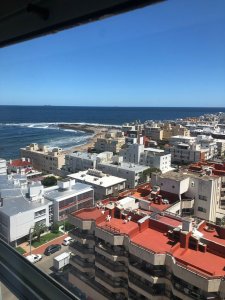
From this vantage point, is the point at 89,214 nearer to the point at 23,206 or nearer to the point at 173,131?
the point at 23,206

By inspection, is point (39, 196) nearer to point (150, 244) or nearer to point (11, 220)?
point (11, 220)

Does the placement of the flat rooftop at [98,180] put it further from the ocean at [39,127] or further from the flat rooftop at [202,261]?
the flat rooftop at [202,261]

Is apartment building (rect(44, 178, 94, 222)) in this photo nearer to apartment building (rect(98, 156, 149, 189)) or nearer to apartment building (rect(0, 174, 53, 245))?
apartment building (rect(0, 174, 53, 245))

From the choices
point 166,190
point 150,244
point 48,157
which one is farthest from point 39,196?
point 48,157

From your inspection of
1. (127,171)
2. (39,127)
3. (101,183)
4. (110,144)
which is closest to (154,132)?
(110,144)

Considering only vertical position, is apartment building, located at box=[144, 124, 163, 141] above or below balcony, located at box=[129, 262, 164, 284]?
above

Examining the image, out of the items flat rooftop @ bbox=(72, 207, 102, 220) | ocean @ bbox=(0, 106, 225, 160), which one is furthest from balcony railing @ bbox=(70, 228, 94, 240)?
ocean @ bbox=(0, 106, 225, 160)

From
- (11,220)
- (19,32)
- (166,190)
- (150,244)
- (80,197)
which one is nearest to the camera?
(19,32)
